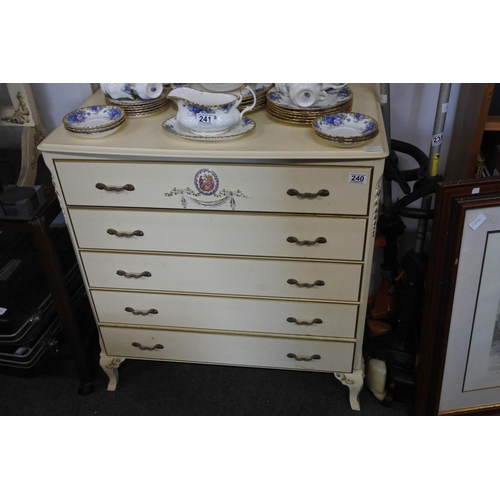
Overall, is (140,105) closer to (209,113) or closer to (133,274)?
(209,113)

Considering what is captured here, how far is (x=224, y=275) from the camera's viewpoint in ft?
5.61

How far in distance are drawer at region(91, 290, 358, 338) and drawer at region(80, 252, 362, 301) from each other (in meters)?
0.04

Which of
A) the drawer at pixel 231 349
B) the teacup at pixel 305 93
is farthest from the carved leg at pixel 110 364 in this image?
the teacup at pixel 305 93

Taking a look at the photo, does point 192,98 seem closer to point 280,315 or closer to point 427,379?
point 280,315

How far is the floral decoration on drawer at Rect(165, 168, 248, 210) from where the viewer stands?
4.94ft

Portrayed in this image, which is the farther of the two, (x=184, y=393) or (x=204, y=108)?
(x=184, y=393)

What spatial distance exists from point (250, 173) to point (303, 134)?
7.7 inches

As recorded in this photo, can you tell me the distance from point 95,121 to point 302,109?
62 centimetres

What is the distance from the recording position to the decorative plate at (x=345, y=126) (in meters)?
1.46

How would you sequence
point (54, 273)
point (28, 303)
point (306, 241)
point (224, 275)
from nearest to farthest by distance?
1. point (306, 241)
2. point (224, 275)
3. point (54, 273)
4. point (28, 303)

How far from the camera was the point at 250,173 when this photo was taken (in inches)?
58.4

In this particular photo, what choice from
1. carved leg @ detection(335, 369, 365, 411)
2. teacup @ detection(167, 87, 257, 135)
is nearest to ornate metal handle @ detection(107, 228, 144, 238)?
teacup @ detection(167, 87, 257, 135)

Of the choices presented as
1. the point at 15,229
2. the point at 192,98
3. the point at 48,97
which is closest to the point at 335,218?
the point at 192,98

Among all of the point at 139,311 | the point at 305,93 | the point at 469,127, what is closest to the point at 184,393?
the point at 139,311
